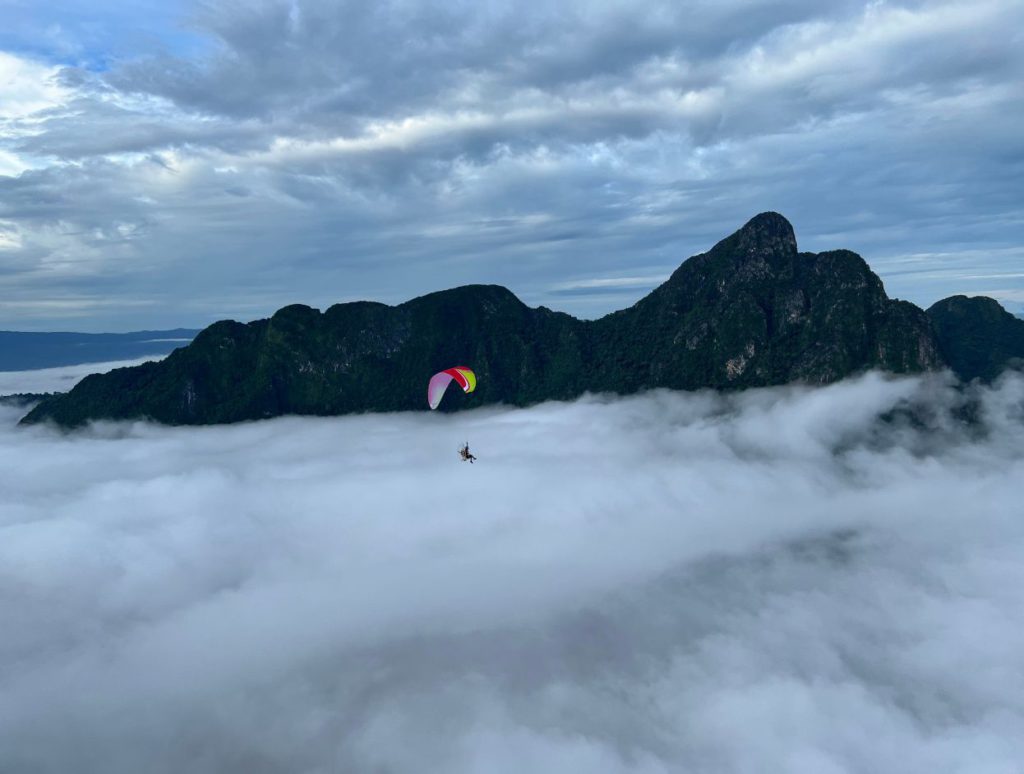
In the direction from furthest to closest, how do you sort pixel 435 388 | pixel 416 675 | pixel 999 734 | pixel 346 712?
pixel 416 675
pixel 346 712
pixel 999 734
pixel 435 388

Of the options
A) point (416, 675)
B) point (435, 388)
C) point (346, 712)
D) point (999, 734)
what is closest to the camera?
point (435, 388)

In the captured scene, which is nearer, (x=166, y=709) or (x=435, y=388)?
(x=435, y=388)

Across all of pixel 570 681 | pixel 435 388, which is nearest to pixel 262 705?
→ pixel 570 681

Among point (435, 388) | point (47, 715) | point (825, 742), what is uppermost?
point (435, 388)

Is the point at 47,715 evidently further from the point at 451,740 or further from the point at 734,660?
the point at 734,660

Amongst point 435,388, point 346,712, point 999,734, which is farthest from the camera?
point 346,712

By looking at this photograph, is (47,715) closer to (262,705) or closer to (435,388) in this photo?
(262,705)

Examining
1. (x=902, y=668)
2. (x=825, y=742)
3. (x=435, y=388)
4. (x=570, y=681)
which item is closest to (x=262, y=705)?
(x=570, y=681)

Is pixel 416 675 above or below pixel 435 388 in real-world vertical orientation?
below

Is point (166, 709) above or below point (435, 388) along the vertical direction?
below
